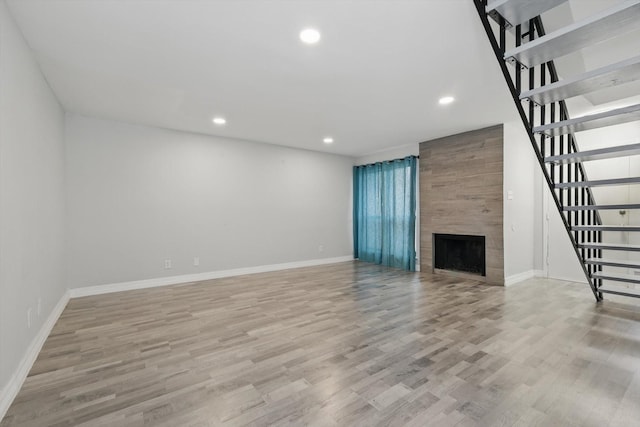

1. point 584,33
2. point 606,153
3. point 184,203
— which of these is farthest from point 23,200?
point 606,153

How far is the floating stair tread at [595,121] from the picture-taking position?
1.89 m

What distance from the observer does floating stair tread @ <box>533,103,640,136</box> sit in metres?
1.89

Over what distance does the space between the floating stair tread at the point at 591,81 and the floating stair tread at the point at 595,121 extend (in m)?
0.17

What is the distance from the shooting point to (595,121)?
2.16m

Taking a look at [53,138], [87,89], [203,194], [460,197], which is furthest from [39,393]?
[460,197]

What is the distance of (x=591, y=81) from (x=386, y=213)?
15.4ft

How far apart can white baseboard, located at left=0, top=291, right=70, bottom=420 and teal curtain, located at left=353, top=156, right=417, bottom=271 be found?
17.7ft

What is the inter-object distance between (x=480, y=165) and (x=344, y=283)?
2971mm

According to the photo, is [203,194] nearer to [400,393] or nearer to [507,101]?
[400,393]

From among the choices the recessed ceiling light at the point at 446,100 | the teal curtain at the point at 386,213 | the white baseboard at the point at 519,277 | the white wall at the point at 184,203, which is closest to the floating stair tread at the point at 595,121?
the recessed ceiling light at the point at 446,100

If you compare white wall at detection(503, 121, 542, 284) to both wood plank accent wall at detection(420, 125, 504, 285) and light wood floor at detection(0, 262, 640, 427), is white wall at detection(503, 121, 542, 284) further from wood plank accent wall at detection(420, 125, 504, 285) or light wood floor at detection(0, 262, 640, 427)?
light wood floor at detection(0, 262, 640, 427)

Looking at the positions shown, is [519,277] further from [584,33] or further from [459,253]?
[584,33]

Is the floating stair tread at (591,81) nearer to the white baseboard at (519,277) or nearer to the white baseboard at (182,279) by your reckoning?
the white baseboard at (519,277)

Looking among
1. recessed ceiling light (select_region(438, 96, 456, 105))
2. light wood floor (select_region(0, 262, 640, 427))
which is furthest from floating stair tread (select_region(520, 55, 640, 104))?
light wood floor (select_region(0, 262, 640, 427))
